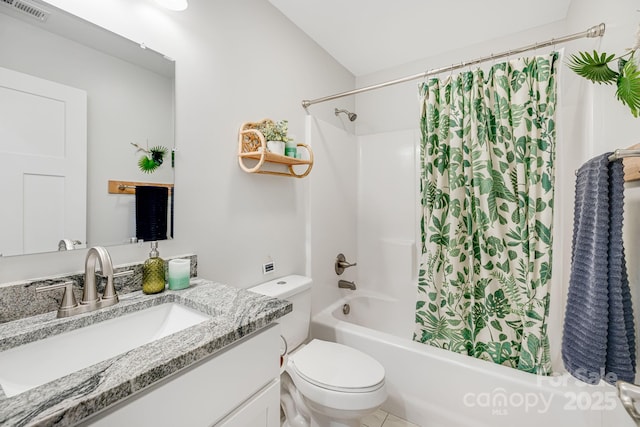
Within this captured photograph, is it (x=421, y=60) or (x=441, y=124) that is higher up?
(x=421, y=60)

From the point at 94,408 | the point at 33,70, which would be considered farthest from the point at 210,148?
the point at 94,408

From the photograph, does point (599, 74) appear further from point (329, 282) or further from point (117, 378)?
point (329, 282)

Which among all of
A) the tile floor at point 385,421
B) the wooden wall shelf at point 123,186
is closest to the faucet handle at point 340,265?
the tile floor at point 385,421

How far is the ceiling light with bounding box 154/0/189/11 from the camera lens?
1.10 m

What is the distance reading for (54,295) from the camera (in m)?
0.87

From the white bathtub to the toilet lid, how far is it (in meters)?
0.26

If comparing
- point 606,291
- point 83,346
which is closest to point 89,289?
point 83,346

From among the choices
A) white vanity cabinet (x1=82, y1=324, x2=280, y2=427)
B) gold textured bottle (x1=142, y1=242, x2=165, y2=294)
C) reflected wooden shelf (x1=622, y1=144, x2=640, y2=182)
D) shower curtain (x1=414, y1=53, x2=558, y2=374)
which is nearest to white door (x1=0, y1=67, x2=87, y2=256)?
gold textured bottle (x1=142, y1=242, x2=165, y2=294)

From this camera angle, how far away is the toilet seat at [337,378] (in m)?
1.20

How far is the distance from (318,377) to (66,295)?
1.02 m

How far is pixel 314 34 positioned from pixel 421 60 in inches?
37.6

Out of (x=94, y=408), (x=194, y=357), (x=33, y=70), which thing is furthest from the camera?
(x=33, y=70)

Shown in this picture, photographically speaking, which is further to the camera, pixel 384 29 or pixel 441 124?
pixel 384 29

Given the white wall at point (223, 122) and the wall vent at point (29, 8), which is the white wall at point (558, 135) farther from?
the wall vent at point (29, 8)
